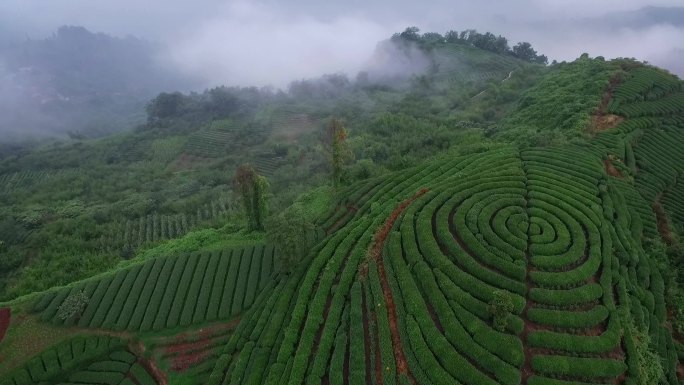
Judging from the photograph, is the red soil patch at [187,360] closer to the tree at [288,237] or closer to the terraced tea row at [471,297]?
the terraced tea row at [471,297]

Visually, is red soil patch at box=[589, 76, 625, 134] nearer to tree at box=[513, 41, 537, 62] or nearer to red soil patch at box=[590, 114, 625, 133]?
red soil patch at box=[590, 114, 625, 133]

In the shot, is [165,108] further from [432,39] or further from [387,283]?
[387,283]

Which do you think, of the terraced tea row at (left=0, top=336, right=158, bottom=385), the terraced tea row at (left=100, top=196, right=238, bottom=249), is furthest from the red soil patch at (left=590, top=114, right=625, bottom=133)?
the terraced tea row at (left=0, top=336, right=158, bottom=385)

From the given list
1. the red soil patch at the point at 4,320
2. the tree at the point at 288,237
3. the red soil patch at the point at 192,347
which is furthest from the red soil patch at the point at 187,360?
the red soil patch at the point at 4,320

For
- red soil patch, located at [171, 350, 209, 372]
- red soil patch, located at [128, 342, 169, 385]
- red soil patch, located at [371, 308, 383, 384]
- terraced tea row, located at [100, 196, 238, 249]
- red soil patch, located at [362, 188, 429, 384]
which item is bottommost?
terraced tea row, located at [100, 196, 238, 249]

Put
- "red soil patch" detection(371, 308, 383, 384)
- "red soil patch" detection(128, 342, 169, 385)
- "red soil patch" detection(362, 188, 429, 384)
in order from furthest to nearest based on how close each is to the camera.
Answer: "red soil patch" detection(128, 342, 169, 385)
"red soil patch" detection(362, 188, 429, 384)
"red soil patch" detection(371, 308, 383, 384)

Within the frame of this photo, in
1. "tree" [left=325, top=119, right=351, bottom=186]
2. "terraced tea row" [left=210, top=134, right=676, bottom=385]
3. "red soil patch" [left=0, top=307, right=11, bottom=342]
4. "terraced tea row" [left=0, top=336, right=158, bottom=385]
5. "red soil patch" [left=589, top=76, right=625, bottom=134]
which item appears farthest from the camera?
"red soil patch" [left=589, top=76, right=625, bottom=134]
